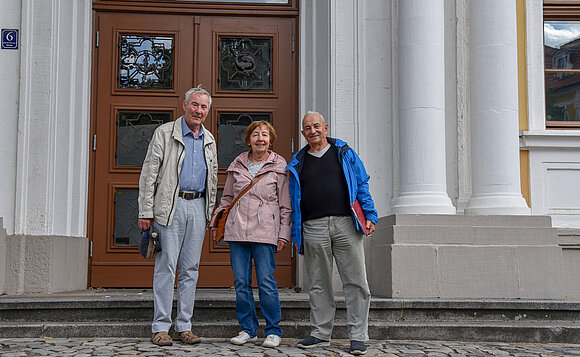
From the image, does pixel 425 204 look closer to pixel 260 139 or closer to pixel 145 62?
pixel 260 139

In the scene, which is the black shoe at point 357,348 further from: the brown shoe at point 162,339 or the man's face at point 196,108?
the man's face at point 196,108

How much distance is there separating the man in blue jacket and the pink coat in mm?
98

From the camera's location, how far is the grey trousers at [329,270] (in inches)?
209

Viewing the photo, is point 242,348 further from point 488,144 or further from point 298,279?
point 488,144

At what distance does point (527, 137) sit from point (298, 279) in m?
2.87

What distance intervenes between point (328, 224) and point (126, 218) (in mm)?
3330

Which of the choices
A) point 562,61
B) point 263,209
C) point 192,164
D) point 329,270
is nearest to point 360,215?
point 329,270

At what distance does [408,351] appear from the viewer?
17.3 feet

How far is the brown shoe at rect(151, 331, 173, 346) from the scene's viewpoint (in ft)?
17.4

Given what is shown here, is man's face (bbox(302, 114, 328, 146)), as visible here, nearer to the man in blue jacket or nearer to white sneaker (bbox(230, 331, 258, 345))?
the man in blue jacket

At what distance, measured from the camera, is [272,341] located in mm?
5324

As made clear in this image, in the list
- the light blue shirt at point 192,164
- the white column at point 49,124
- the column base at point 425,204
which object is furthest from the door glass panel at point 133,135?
the column base at point 425,204

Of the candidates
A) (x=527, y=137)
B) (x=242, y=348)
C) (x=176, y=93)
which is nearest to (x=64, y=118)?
(x=176, y=93)

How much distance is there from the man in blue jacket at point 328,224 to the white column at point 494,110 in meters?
2.21
